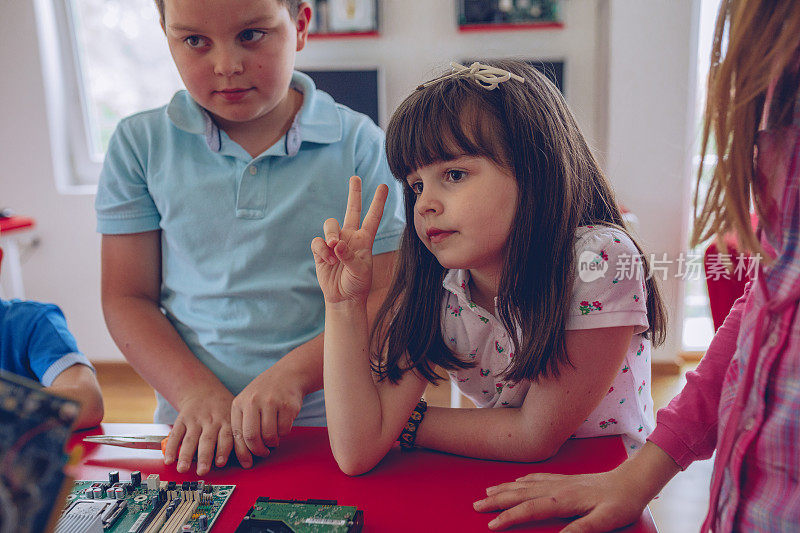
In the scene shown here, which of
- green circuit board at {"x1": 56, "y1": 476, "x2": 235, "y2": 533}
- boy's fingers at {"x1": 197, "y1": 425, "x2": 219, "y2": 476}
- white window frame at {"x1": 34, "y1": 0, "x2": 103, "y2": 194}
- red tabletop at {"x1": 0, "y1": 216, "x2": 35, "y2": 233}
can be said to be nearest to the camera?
green circuit board at {"x1": 56, "y1": 476, "x2": 235, "y2": 533}

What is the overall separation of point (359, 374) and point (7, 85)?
2.72 metres

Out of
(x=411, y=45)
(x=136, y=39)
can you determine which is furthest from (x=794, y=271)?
(x=136, y=39)

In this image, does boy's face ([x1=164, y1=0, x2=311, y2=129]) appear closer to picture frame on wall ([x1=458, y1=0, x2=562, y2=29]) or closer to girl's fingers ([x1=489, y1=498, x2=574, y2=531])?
girl's fingers ([x1=489, y1=498, x2=574, y2=531])

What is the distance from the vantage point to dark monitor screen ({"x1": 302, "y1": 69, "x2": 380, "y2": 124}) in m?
2.64

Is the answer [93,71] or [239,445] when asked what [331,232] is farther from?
[93,71]

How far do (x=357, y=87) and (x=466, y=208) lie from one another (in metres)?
1.99

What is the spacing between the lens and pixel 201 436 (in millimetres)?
784

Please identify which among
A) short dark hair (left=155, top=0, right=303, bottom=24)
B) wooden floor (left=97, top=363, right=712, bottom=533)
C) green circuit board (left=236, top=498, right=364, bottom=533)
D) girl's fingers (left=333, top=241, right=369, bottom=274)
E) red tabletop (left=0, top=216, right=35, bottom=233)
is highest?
short dark hair (left=155, top=0, right=303, bottom=24)

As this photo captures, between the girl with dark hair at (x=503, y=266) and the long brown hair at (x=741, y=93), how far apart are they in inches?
9.9

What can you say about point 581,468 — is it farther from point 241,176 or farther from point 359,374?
point 241,176

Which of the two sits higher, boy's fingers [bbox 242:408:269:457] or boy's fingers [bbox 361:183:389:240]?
boy's fingers [bbox 361:183:389:240]

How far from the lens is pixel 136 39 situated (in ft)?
9.42

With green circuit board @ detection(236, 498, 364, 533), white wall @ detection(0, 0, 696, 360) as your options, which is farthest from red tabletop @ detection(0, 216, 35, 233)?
green circuit board @ detection(236, 498, 364, 533)

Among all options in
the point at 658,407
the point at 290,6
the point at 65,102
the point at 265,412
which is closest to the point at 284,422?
the point at 265,412
